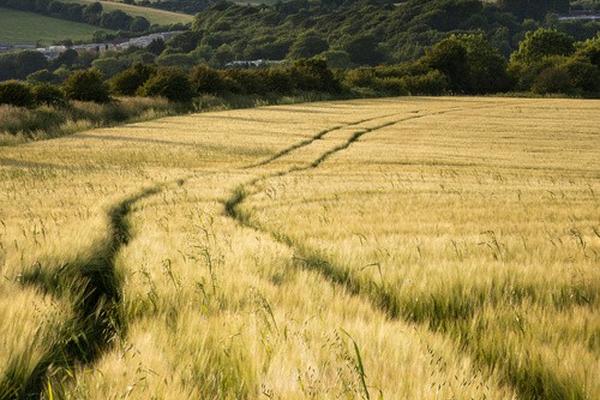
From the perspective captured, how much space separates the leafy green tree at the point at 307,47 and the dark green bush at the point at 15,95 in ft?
360

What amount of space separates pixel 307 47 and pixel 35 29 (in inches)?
3153

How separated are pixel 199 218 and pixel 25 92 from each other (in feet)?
106

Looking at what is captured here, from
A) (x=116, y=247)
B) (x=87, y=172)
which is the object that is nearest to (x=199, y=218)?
(x=116, y=247)

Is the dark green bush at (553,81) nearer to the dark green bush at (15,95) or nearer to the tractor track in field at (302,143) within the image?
the tractor track in field at (302,143)

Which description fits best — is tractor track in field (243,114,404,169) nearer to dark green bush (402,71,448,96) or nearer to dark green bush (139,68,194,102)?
dark green bush (139,68,194,102)

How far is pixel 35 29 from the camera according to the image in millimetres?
168000

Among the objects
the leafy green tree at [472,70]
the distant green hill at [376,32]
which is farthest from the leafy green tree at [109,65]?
the leafy green tree at [472,70]

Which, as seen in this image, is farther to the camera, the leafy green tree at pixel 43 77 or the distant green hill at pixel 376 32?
the distant green hill at pixel 376 32

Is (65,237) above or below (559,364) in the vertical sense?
below

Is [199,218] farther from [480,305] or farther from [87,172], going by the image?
[87,172]

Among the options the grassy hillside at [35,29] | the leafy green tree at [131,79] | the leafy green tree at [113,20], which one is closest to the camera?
the leafy green tree at [131,79]

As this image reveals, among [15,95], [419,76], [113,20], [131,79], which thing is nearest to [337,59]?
[419,76]

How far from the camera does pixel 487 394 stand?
2.71 m

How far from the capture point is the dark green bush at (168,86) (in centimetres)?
5041
